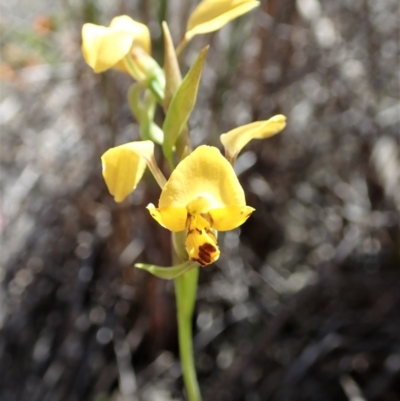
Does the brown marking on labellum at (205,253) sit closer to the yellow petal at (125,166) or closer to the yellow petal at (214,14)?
the yellow petal at (125,166)

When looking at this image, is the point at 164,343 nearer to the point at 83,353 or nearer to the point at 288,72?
the point at 83,353

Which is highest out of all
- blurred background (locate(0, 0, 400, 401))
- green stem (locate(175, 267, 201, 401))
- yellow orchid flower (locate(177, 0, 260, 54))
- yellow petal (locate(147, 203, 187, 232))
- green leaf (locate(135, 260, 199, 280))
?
yellow orchid flower (locate(177, 0, 260, 54))

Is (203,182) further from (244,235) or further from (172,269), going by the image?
(244,235)

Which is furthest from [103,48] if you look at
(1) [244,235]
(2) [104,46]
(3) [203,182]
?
(1) [244,235]

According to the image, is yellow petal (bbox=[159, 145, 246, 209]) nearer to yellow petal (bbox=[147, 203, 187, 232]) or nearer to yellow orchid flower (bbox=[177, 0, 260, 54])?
yellow petal (bbox=[147, 203, 187, 232])

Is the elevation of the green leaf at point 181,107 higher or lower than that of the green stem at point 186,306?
higher

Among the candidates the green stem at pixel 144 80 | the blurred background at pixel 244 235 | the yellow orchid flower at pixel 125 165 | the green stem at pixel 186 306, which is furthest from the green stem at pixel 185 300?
the blurred background at pixel 244 235

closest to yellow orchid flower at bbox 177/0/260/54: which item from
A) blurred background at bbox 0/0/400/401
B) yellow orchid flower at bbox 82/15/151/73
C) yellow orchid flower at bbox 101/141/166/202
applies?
yellow orchid flower at bbox 82/15/151/73
